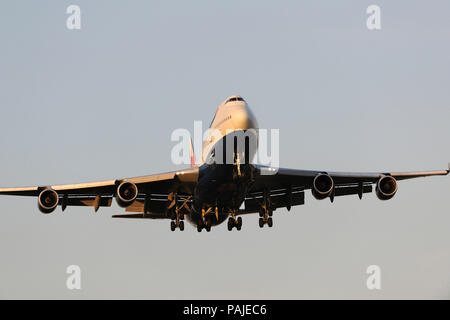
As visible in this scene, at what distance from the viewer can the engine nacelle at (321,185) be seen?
4791cm

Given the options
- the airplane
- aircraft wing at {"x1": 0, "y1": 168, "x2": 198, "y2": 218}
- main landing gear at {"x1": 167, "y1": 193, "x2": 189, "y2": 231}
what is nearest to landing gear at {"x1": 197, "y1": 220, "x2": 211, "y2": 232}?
the airplane

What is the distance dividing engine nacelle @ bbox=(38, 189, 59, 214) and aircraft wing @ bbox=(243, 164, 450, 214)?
1141 cm

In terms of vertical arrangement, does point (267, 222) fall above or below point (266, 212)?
below

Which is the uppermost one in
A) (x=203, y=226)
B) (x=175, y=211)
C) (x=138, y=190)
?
(x=138, y=190)

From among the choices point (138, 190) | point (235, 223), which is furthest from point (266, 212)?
point (138, 190)

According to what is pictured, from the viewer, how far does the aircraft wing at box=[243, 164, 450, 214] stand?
49188 millimetres

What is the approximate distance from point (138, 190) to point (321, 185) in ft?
35.8

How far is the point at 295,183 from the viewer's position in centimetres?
5112

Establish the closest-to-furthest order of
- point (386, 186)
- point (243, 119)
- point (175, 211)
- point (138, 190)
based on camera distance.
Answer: point (243, 119), point (386, 186), point (138, 190), point (175, 211)

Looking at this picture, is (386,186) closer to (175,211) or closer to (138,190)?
(175,211)

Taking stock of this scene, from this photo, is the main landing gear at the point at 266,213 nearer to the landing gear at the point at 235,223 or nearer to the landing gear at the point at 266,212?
the landing gear at the point at 266,212
